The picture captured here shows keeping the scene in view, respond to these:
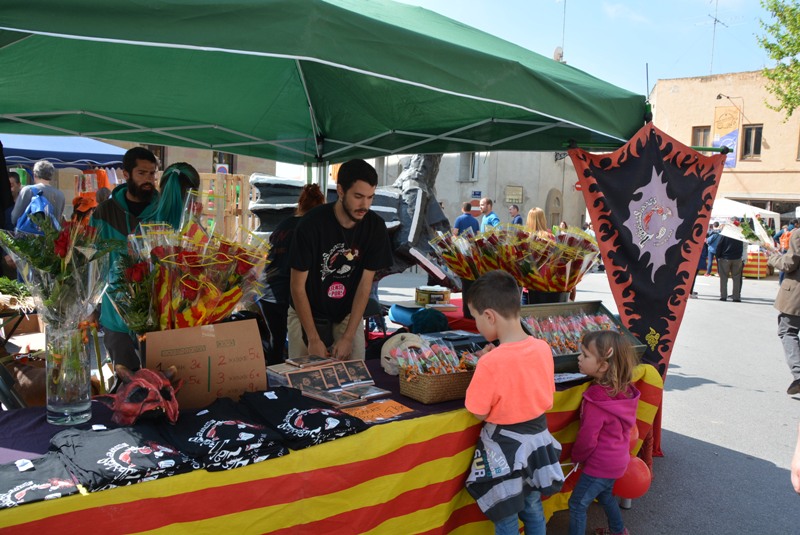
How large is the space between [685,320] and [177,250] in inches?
383

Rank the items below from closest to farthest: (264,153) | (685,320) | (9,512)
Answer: (9,512)
(264,153)
(685,320)

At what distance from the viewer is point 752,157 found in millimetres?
24594

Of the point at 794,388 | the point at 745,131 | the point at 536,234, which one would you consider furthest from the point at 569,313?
the point at 745,131

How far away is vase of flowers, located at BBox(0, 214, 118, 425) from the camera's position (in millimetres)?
1859

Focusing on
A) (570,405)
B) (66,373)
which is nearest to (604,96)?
(570,405)

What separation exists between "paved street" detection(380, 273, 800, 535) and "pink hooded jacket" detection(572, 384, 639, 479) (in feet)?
1.93

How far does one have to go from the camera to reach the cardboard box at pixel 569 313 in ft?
10.1

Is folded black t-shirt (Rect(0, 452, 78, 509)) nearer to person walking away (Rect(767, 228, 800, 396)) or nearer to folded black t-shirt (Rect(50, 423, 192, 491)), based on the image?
folded black t-shirt (Rect(50, 423, 192, 491))

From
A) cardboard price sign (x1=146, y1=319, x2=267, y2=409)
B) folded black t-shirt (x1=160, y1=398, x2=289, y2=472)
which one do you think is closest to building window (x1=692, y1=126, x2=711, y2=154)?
cardboard price sign (x1=146, y1=319, x2=267, y2=409)

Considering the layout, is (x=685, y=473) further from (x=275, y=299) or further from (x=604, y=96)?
(x=275, y=299)

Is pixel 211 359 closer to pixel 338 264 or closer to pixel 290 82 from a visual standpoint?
pixel 338 264

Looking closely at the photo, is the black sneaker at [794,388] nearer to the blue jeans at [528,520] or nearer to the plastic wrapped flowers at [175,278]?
the blue jeans at [528,520]

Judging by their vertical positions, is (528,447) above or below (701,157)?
below

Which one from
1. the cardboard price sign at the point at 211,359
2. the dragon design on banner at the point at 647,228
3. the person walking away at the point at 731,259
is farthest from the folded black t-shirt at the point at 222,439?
the person walking away at the point at 731,259
